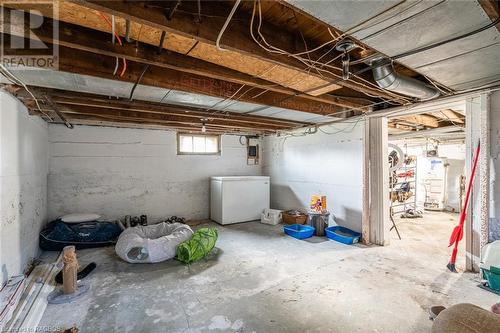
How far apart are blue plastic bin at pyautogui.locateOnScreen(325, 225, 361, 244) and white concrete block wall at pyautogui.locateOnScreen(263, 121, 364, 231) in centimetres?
A: 10

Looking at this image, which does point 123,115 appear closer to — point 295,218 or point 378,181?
point 295,218

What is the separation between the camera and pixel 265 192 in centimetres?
546

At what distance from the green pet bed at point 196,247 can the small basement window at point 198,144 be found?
256cm

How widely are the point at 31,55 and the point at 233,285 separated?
8.62 ft

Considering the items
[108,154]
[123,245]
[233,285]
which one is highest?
[108,154]

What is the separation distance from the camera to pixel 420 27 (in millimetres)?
1409

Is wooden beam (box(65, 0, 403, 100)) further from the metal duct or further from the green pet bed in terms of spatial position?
the green pet bed

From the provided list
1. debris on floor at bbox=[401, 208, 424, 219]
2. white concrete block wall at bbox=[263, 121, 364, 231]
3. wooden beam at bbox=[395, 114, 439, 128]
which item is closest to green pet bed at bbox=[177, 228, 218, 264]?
white concrete block wall at bbox=[263, 121, 364, 231]

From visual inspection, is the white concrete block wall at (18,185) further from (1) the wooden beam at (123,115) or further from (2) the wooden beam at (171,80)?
(2) the wooden beam at (171,80)

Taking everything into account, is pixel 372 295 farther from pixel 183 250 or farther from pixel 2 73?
pixel 2 73

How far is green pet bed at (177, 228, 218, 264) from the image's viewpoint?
3.00 metres

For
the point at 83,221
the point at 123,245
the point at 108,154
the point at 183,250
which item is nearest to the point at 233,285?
the point at 183,250

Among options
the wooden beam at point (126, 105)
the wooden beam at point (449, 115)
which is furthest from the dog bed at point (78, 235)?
the wooden beam at point (449, 115)

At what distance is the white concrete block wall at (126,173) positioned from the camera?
4219mm
